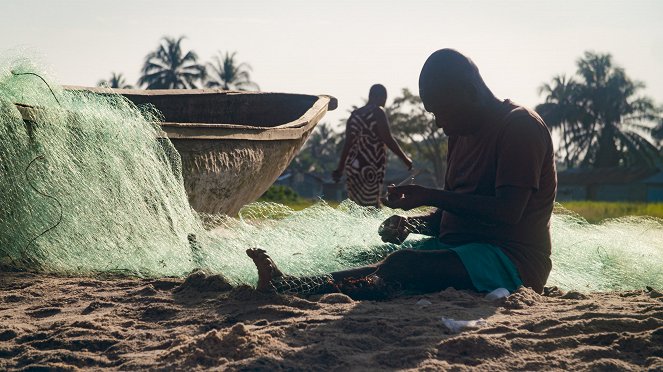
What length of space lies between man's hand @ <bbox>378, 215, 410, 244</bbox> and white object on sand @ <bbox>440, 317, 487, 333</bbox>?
3.71 ft

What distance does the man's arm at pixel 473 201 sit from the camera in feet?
13.6

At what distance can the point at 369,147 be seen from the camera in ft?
31.1

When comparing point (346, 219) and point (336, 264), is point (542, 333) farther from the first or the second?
point (346, 219)

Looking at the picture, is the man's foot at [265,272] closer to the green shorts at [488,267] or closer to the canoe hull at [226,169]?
the green shorts at [488,267]

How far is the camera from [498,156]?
428cm

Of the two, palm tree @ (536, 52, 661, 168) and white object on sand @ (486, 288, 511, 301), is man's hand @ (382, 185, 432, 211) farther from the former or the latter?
palm tree @ (536, 52, 661, 168)

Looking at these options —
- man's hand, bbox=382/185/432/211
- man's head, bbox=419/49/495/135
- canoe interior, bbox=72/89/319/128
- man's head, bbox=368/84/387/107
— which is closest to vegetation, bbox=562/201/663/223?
man's head, bbox=368/84/387/107

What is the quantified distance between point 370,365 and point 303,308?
97 centimetres

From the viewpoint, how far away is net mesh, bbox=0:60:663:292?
5246 mm

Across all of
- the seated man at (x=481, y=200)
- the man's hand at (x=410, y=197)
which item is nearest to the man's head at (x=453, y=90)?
the seated man at (x=481, y=200)

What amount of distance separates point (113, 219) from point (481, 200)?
2.49 metres

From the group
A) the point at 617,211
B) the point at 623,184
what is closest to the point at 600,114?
the point at 623,184

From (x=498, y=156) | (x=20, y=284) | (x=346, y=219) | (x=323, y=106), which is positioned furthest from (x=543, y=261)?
(x=323, y=106)

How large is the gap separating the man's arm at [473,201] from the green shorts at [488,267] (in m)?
0.19
